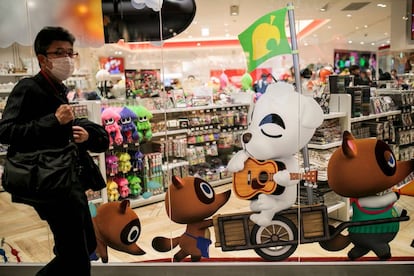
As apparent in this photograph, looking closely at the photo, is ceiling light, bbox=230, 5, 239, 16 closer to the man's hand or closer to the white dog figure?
the white dog figure

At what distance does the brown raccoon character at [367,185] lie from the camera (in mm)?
2590

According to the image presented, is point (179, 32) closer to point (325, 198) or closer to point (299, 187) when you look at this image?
point (299, 187)

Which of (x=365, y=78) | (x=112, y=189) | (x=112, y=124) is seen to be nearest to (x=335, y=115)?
(x=365, y=78)

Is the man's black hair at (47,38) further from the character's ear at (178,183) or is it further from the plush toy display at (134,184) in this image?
the plush toy display at (134,184)

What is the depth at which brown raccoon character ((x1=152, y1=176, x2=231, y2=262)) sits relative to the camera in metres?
2.70

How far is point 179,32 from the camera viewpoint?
9.89 feet

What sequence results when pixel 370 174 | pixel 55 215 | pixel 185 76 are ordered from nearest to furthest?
pixel 55 215 → pixel 370 174 → pixel 185 76

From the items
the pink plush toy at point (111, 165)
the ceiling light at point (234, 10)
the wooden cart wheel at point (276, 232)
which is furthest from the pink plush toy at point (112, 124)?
the wooden cart wheel at point (276, 232)

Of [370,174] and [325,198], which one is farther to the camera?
[325,198]

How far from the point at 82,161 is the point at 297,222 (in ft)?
4.95

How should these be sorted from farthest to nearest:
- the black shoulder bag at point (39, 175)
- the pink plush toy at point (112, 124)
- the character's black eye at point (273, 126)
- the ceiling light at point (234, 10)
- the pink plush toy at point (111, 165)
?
the pink plush toy at point (111, 165) < the pink plush toy at point (112, 124) < the ceiling light at point (234, 10) < the character's black eye at point (273, 126) < the black shoulder bag at point (39, 175)

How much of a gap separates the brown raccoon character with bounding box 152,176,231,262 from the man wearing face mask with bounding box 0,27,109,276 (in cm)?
69

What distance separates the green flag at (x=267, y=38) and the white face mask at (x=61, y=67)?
1199 millimetres

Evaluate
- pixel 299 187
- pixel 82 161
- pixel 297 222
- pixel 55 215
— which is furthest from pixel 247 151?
pixel 55 215
